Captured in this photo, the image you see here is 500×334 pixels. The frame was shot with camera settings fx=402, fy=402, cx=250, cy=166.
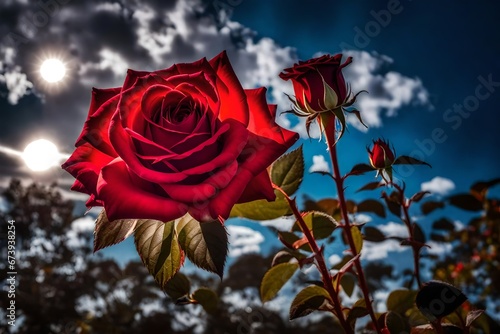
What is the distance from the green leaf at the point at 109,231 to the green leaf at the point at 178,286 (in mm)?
192

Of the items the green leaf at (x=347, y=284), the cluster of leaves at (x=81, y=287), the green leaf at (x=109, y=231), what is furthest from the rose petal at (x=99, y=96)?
the cluster of leaves at (x=81, y=287)

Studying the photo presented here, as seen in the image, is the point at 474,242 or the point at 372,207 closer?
the point at 372,207

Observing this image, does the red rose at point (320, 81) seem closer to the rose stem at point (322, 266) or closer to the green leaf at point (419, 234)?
the rose stem at point (322, 266)

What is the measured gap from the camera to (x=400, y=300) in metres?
0.66

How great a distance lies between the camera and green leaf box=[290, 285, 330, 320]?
476 millimetres

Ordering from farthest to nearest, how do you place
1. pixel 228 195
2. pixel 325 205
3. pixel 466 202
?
pixel 466 202, pixel 325 205, pixel 228 195

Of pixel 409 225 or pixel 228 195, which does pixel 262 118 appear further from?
pixel 409 225

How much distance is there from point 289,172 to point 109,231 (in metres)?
0.23

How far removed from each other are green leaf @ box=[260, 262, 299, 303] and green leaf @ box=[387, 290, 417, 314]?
0.21 m

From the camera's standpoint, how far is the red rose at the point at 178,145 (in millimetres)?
330

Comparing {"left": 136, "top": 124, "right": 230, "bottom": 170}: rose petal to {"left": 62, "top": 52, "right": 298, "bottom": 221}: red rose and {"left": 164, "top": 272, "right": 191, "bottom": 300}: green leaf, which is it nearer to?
{"left": 62, "top": 52, "right": 298, "bottom": 221}: red rose

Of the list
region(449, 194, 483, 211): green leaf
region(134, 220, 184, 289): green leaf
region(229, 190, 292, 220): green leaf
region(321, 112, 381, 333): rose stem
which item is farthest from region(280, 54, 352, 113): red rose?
region(449, 194, 483, 211): green leaf

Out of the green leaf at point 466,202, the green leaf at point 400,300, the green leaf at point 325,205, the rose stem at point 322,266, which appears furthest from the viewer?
the green leaf at point 466,202

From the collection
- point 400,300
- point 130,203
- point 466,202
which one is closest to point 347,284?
point 400,300
